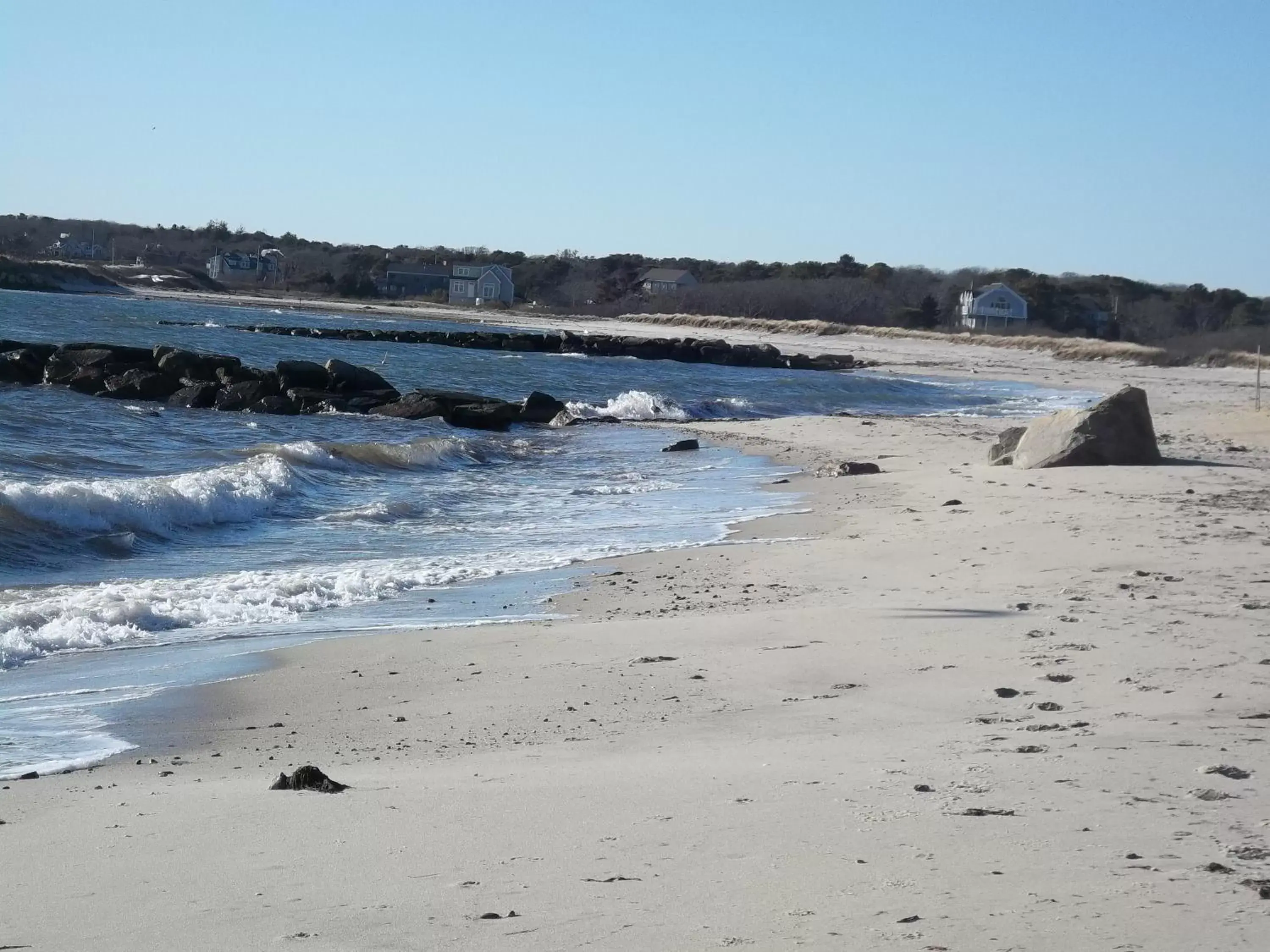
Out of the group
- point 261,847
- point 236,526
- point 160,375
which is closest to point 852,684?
Result: point 261,847

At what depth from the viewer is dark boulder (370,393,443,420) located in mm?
27641

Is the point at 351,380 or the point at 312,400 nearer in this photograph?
the point at 312,400

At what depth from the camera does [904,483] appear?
1686 cm

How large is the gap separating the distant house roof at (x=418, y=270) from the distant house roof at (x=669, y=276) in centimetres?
2334

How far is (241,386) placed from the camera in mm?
28906

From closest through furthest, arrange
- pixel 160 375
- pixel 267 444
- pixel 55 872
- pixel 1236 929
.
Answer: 1. pixel 1236 929
2. pixel 55 872
3. pixel 267 444
4. pixel 160 375

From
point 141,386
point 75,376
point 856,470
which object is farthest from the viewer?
point 75,376

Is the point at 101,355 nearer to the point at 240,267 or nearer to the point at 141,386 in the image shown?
the point at 141,386

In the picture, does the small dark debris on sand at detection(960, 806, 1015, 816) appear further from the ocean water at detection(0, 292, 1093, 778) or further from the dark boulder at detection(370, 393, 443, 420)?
the dark boulder at detection(370, 393, 443, 420)

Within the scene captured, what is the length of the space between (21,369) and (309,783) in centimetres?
2932

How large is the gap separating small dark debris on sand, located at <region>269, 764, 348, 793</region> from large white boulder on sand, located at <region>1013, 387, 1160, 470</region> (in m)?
13.5

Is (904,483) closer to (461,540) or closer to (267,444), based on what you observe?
(461,540)

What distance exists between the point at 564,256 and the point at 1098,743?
141611 mm

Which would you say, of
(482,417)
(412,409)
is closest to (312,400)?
(412,409)
